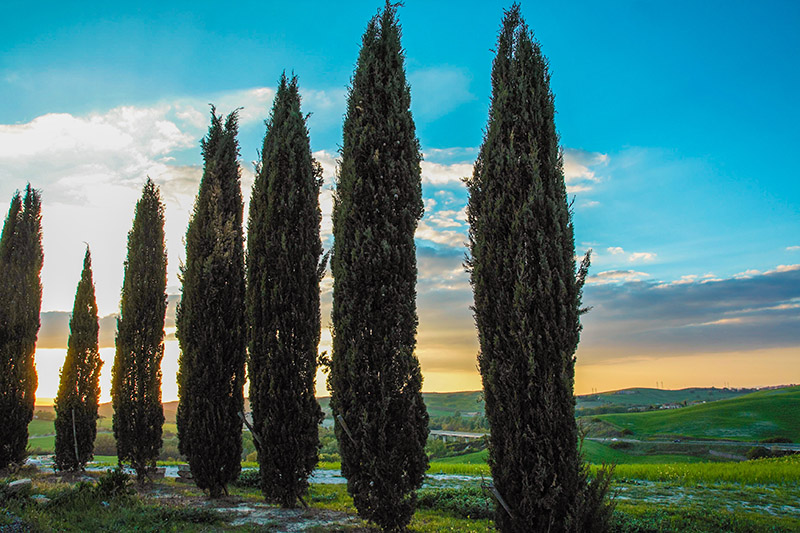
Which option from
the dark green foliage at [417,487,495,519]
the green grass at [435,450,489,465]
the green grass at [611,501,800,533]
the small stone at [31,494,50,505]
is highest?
the small stone at [31,494,50,505]

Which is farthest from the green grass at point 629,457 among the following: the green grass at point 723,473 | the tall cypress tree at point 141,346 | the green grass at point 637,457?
the tall cypress tree at point 141,346

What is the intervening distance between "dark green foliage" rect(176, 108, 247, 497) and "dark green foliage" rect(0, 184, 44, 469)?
8.73 metres

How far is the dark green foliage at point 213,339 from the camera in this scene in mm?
11742

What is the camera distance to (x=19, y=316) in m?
17.5

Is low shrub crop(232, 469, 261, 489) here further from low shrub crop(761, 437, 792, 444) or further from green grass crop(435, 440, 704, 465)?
low shrub crop(761, 437, 792, 444)

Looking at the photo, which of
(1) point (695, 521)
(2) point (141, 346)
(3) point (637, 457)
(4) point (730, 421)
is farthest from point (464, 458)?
(4) point (730, 421)

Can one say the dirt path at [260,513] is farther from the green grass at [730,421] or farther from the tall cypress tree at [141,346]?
the green grass at [730,421]

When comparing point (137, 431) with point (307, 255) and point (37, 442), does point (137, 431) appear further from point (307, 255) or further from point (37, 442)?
point (37, 442)

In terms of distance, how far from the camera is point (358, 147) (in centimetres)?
933

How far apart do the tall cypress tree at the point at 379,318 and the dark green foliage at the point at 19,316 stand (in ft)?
48.3

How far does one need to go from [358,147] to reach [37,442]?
1409 inches

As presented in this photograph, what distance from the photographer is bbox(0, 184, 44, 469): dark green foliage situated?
16797 millimetres

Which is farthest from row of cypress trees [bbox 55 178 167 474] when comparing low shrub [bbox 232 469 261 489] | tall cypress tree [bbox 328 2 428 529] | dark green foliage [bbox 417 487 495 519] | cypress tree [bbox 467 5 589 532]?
cypress tree [bbox 467 5 589 532]

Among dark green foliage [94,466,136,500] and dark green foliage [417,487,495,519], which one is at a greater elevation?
dark green foliage [94,466,136,500]
